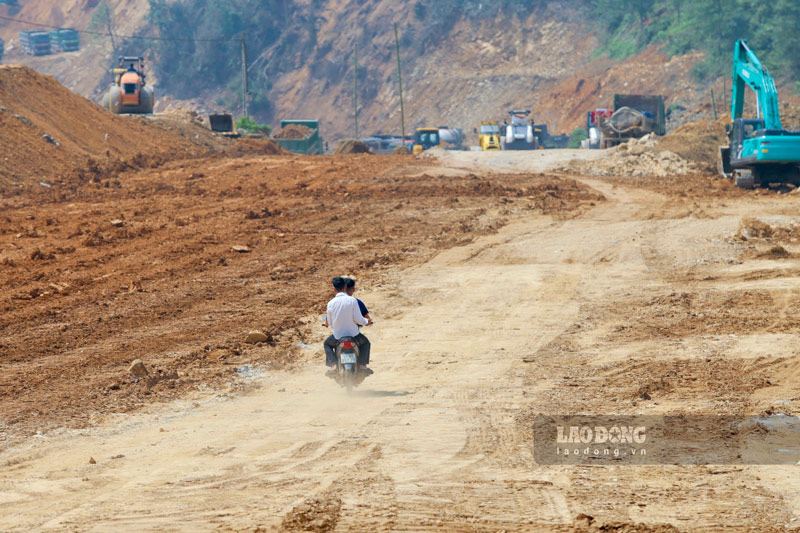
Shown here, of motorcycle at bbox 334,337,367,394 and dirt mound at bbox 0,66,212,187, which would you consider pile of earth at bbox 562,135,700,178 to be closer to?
dirt mound at bbox 0,66,212,187

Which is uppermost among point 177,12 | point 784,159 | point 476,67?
point 177,12

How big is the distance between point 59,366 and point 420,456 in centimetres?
560

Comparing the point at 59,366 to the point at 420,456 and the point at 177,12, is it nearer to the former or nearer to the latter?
the point at 420,456

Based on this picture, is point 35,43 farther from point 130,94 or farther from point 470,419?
point 470,419

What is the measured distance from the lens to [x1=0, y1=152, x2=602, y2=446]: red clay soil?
36.3 feet

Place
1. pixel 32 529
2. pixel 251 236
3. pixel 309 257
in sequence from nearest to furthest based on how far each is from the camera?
pixel 32 529
pixel 309 257
pixel 251 236

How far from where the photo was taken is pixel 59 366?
442 inches

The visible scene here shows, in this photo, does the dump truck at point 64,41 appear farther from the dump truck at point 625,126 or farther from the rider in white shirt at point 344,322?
the rider in white shirt at point 344,322

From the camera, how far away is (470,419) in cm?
885

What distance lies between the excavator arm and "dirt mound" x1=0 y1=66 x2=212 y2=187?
77.8ft

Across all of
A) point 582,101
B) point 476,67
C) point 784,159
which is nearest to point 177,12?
point 476,67

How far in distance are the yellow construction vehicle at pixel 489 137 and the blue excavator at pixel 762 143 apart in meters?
25.9

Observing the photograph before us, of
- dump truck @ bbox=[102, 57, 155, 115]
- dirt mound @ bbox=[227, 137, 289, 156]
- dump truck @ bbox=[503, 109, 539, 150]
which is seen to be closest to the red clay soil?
dirt mound @ bbox=[227, 137, 289, 156]

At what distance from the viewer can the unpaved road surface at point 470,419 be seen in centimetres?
639
